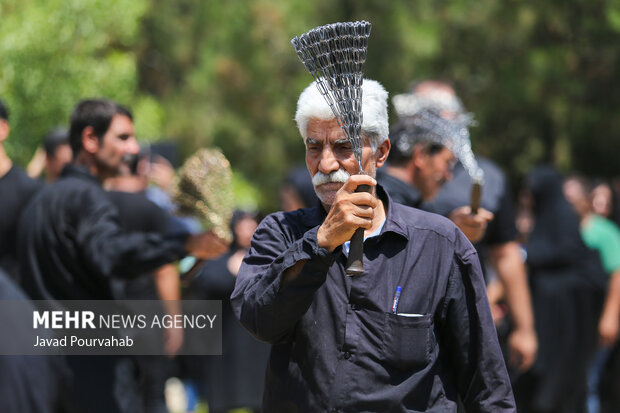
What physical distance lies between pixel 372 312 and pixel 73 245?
2.53 meters

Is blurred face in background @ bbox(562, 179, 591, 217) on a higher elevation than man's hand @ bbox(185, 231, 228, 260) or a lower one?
lower

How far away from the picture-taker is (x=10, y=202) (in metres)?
6.41

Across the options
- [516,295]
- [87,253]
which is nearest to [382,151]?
[87,253]

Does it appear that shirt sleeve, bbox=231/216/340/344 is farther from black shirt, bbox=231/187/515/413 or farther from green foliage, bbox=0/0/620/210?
green foliage, bbox=0/0/620/210

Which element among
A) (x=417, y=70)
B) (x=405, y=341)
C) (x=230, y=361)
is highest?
(x=417, y=70)

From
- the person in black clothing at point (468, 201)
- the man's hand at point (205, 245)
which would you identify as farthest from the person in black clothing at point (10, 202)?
the person in black clothing at point (468, 201)

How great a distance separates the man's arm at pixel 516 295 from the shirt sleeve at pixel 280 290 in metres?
3.05

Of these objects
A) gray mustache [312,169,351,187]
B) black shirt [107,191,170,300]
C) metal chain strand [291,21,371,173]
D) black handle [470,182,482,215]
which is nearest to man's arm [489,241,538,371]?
black handle [470,182,482,215]

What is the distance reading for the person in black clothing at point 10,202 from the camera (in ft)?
21.0

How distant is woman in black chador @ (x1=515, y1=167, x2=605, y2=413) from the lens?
9461 millimetres

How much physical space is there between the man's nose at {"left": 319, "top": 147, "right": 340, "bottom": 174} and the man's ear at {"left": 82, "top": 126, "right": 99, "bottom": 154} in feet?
8.87

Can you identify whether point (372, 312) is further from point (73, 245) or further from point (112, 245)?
point (73, 245)

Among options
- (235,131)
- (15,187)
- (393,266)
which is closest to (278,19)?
(235,131)

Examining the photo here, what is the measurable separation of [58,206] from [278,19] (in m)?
11.9
